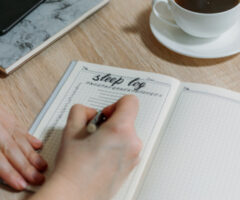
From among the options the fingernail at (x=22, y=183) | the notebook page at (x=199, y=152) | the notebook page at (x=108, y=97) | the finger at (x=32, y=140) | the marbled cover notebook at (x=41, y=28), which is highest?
the marbled cover notebook at (x=41, y=28)

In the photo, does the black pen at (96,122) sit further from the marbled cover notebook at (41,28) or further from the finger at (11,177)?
the marbled cover notebook at (41,28)

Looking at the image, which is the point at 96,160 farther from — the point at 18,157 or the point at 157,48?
the point at 157,48

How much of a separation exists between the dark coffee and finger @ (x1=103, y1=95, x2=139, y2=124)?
0.27 metres

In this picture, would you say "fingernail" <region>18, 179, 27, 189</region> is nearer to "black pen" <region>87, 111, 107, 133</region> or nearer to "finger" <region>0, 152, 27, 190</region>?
"finger" <region>0, 152, 27, 190</region>

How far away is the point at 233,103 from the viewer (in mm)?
606

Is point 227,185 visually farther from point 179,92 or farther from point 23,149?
point 23,149

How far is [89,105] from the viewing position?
656 mm

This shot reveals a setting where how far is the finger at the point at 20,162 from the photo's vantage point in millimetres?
554

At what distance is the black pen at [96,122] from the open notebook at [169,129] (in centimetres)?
8

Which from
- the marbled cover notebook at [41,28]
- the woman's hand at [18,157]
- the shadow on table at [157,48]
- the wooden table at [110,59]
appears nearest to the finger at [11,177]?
the woman's hand at [18,157]

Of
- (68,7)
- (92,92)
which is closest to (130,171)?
(92,92)

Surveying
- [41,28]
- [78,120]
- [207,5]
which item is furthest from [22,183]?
[207,5]

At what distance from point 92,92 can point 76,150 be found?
0.19 metres

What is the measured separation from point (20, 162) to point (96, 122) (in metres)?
0.15
